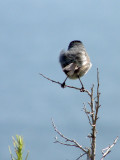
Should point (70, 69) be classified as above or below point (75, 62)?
below

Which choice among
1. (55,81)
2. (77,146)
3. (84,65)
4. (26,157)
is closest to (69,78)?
(84,65)

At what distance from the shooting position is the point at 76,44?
8.24 metres

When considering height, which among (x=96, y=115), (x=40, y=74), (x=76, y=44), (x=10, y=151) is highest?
(x=76, y=44)

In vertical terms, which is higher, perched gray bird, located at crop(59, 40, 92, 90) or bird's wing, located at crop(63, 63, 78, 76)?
perched gray bird, located at crop(59, 40, 92, 90)

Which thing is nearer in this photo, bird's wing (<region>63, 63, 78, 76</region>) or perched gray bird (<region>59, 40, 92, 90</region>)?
bird's wing (<region>63, 63, 78, 76</region>)

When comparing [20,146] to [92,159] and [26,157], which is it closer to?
[26,157]

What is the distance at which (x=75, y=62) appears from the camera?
Answer: 6.95 metres

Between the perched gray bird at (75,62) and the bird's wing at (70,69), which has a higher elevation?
the perched gray bird at (75,62)

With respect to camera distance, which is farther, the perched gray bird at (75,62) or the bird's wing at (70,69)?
the perched gray bird at (75,62)

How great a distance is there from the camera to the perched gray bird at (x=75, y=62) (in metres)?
6.74

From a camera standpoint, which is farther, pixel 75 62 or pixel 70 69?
pixel 75 62

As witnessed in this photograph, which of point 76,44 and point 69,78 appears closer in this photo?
point 69,78

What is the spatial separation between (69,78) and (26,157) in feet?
18.1

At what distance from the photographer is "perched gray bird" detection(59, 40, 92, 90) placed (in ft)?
22.1
